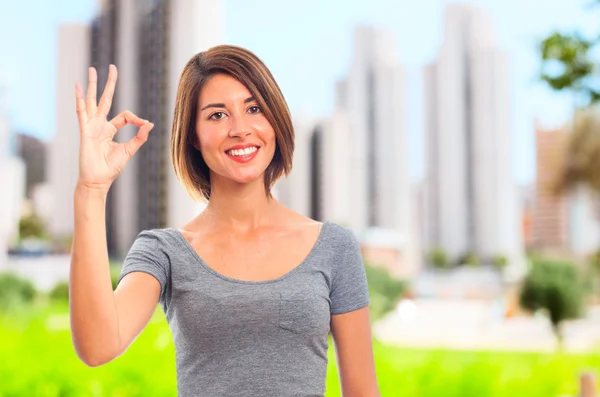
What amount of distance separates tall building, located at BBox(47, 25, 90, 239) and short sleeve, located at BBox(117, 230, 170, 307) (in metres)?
14.0

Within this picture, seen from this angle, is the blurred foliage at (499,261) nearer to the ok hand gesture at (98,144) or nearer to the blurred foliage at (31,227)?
the blurred foliage at (31,227)

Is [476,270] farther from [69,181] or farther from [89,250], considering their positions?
[89,250]

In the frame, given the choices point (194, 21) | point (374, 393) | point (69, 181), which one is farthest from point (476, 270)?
point (374, 393)

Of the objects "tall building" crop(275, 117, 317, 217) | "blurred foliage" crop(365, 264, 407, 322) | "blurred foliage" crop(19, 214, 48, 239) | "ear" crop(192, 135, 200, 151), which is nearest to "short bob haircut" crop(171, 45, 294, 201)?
"ear" crop(192, 135, 200, 151)

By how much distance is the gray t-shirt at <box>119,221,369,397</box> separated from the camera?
0.68m

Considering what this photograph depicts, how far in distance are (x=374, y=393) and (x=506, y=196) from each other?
1100 inches

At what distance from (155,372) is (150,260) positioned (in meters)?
1.82

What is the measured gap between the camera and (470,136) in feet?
89.1

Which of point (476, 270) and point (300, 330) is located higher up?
point (300, 330)

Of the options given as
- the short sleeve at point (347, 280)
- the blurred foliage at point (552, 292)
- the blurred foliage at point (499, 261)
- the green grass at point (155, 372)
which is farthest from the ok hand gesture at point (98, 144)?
the blurred foliage at point (499, 261)

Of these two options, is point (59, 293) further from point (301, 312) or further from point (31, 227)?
point (301, 312)

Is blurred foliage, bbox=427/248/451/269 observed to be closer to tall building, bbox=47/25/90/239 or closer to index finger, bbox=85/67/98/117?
tall building, bbox=47/25/90/239

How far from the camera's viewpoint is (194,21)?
40.2ft

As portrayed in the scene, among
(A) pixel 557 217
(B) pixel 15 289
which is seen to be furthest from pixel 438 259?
(B) pixel 15 289
